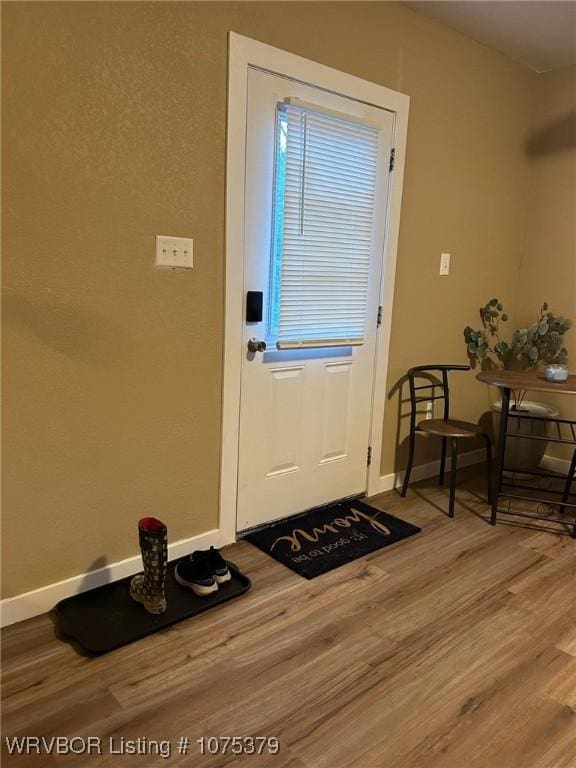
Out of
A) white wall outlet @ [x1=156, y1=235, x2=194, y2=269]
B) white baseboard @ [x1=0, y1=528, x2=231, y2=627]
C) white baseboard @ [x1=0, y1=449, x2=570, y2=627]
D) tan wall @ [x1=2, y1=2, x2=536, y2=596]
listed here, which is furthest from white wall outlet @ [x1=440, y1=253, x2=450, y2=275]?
white baseboard @ [x1=0, y1=528, x2=231, y2=627]

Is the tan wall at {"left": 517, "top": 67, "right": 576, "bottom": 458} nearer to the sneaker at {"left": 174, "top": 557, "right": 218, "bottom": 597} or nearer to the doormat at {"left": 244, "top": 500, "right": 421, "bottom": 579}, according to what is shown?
the doormat at {"left": 244, "top": 500, "right": 421, "bottom": 579}

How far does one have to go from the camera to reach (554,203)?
3498 millimetres

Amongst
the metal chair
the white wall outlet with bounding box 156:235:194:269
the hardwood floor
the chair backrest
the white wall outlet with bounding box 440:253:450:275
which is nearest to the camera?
the hardwood floor

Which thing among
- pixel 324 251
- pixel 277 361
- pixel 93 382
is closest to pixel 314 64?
pixel 324 251

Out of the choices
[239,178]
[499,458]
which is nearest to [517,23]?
[239,178]

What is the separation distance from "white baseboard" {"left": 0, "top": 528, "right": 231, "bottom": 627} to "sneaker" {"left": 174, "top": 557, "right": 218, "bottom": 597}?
6.8 inches

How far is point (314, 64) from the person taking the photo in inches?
92.7

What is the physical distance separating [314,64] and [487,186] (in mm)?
1434

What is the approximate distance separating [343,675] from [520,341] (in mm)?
2339

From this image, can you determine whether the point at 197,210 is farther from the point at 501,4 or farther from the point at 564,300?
the point at 564,300

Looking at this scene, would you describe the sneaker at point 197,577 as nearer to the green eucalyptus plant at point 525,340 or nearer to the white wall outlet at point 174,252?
the white wall outlet at point 174,252

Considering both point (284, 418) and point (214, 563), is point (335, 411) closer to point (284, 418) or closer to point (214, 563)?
point (284, 418)

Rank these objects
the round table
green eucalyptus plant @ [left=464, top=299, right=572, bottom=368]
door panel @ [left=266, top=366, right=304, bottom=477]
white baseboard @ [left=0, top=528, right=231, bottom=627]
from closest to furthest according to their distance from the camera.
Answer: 1. white baseboard @ [left=0, top=528, right=231, bottom=627]
2. door panel @ [left=266, top=366, right=304, bottom=477]
3. the round table
4. green eucalyptus plant @ [left=464, top=299, right=572, bottom=368]

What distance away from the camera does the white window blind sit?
2379 mm
